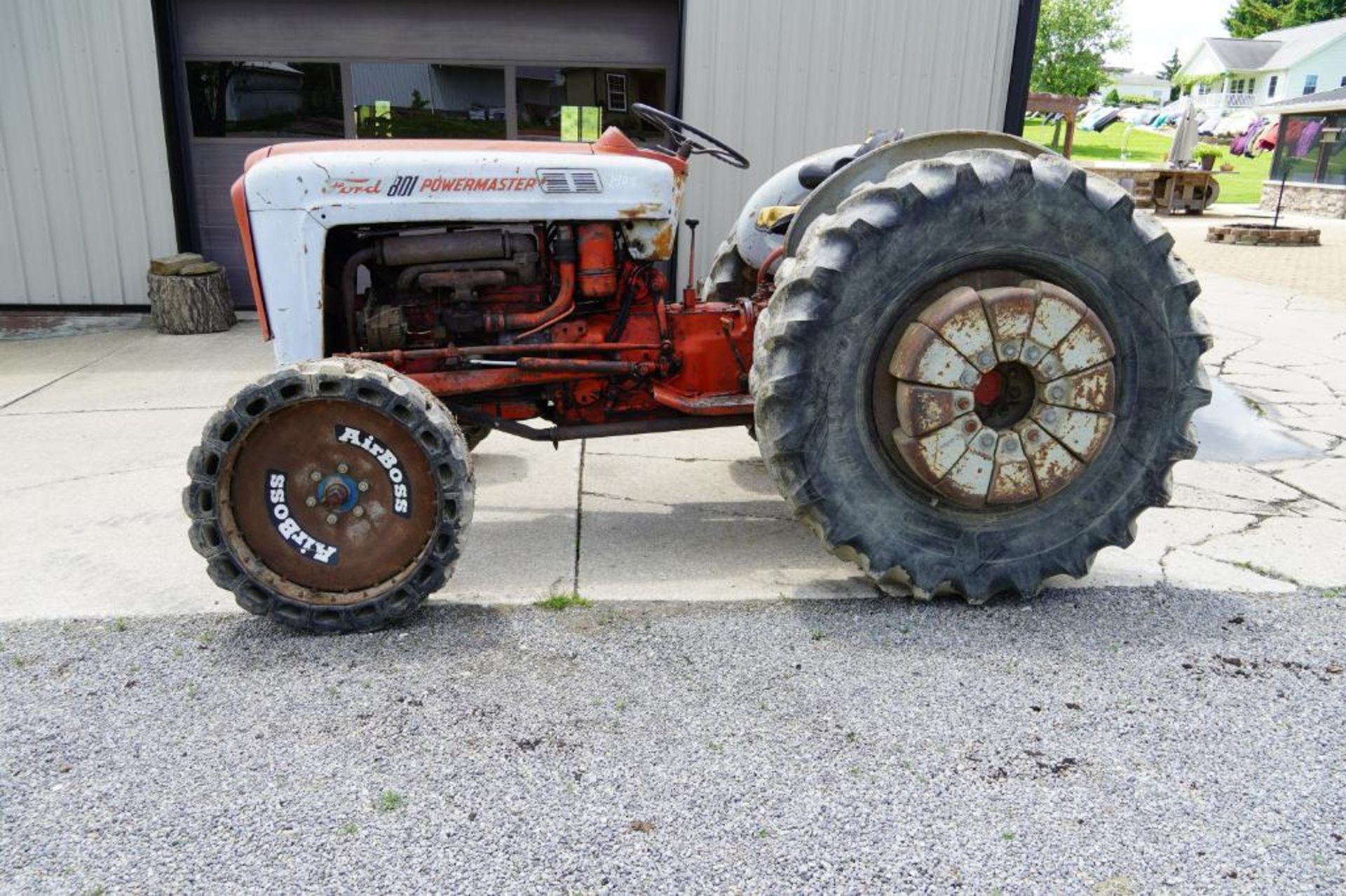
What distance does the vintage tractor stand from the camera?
3.08 metres

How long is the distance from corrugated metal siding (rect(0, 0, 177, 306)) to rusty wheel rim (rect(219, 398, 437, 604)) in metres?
6.30

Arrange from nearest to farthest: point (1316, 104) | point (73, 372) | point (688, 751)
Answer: point (688, 751) < point (73, 372) < point (1316, 104)

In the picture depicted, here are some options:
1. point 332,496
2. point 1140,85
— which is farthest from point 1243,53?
point 332,496

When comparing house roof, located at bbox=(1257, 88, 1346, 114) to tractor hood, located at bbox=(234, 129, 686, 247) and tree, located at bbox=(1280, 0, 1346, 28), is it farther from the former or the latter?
tree, located at bbox=(1280, 0, 1346, 28)

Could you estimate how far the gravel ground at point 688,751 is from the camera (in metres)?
2.19

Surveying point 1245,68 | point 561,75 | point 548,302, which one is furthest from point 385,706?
point 1245,68

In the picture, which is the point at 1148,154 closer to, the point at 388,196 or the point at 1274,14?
the point at 1274,14

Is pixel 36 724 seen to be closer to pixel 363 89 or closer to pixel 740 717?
pixel 740 717

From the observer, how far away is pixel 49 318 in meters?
8.31

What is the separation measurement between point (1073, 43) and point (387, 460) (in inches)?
2191

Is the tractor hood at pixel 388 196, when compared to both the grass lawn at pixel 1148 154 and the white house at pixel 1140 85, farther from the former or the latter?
the white house at pixel 1140 85

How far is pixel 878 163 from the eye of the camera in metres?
3.96

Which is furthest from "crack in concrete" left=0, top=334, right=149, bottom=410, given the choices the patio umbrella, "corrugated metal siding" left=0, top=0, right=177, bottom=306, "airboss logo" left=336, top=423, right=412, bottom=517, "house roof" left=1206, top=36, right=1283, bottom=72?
"house roof" left=1206, top=36, right=1283, bottom=72

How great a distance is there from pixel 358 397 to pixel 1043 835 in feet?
7.23
